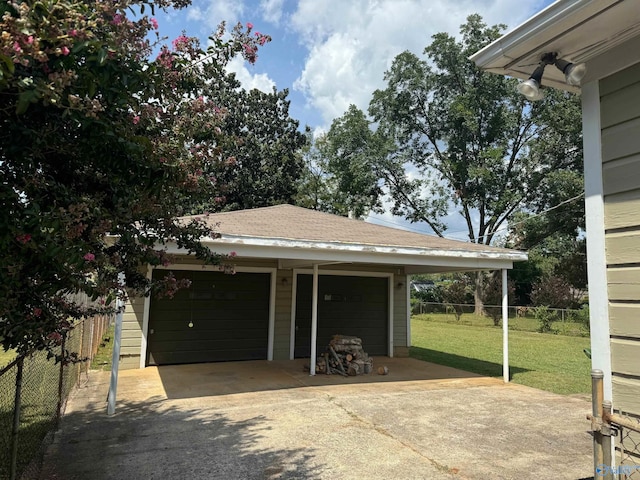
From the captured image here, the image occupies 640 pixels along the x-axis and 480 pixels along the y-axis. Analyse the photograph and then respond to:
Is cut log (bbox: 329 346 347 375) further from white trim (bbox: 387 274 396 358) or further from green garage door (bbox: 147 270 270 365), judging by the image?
white trim (bbox: 387 274 396 358)

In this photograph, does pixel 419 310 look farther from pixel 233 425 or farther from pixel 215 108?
pixel 215 108

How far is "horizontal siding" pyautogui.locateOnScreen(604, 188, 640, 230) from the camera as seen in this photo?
2.15 metres

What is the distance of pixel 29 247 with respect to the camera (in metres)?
1.73

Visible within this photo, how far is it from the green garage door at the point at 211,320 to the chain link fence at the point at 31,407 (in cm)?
147

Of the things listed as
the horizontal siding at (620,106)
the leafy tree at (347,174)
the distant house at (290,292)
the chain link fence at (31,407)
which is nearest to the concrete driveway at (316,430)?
the chain link fence at (31,407)

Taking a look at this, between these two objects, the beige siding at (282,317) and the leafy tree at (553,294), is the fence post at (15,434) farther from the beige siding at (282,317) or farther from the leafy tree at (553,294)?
the leafy tree at (553,294)

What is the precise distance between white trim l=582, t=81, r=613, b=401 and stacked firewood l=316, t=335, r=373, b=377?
6471 mm

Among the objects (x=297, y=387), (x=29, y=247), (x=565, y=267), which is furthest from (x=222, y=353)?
(x=565, y=267)

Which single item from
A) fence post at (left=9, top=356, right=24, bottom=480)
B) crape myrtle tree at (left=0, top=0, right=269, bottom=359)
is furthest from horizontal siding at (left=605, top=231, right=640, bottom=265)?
fence post at (left=9, top=356, right=24, bottom=480)

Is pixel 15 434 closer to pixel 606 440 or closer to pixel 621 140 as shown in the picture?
pixel 606 440

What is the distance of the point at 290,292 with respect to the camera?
10.1 meters

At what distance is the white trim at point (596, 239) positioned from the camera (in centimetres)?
226

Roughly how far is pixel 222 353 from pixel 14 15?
8.69 metres

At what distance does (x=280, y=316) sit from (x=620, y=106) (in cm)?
848
